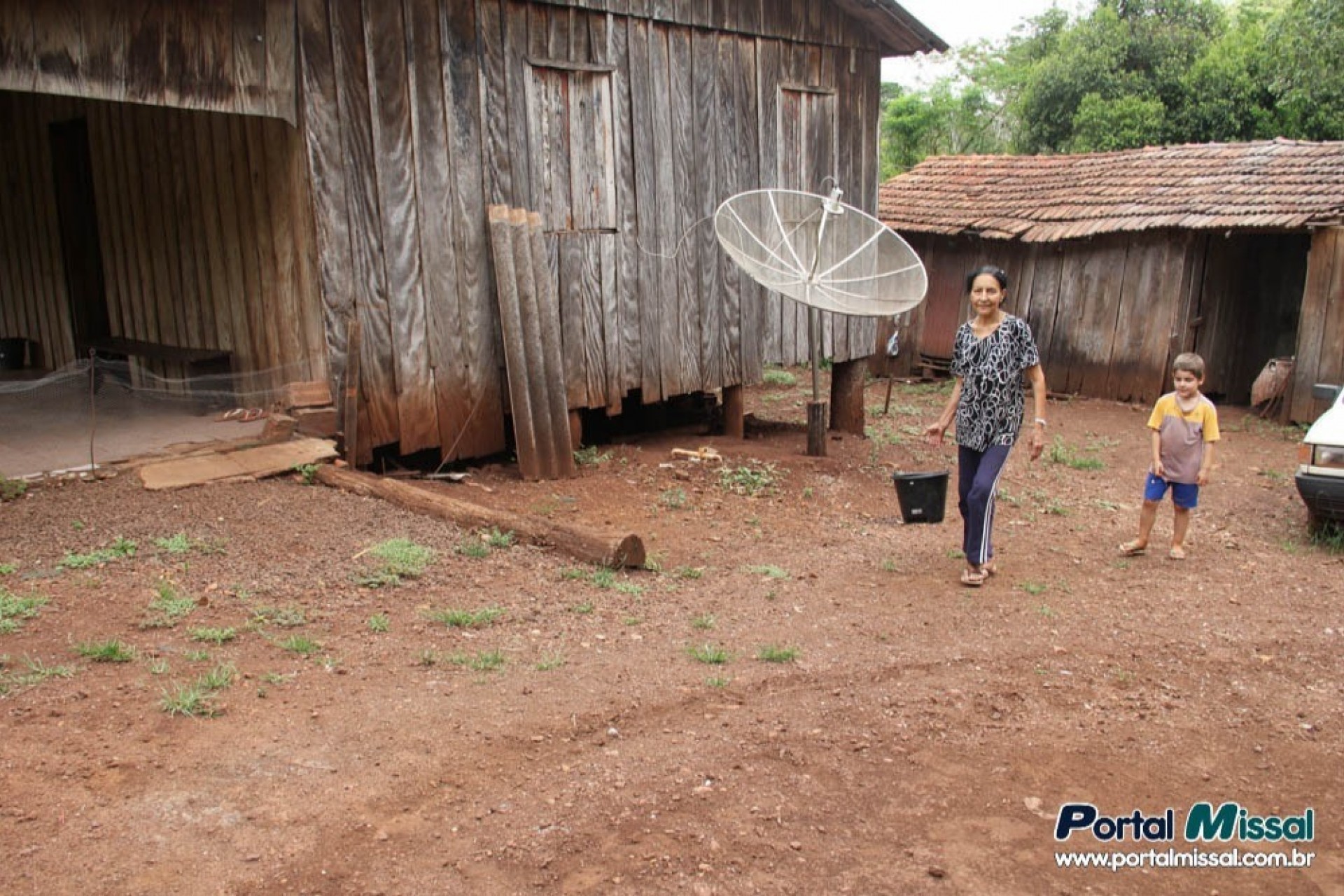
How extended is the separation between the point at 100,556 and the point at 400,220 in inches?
123

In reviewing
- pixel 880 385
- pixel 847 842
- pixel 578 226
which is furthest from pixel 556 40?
pixel 880 385

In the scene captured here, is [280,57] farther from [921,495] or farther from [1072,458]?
[1072,458]

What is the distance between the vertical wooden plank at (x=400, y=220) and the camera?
702cm

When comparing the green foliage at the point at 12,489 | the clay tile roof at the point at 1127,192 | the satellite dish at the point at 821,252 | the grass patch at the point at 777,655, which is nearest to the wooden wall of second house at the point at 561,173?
the satellite dish at the point at 821,252

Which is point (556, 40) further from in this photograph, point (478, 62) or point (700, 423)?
point (700, 423)

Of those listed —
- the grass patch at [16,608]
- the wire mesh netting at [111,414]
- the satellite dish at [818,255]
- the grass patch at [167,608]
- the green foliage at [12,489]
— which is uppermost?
the satellite dish at [818,255]

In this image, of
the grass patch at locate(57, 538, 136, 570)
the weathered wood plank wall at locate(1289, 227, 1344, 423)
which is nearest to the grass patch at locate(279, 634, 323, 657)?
the grass patch at locate(57, 538, 136, 570)

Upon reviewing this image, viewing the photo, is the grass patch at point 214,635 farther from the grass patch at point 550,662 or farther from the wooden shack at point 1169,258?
the wooden shack at point 1169,258

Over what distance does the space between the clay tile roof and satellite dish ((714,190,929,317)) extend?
6.76 metres

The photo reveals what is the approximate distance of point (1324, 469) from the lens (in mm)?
7215

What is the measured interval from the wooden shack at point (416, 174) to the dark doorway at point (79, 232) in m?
0.03

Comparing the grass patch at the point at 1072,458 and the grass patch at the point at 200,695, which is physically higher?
the grass patch at the point at 200,695

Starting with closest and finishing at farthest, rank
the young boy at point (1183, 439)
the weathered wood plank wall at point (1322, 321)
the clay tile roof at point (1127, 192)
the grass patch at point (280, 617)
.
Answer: the grass patch at point (280, 617)
the young boy at point (1183, 439)
the weathered wood plank wall at point (1322, 321)
the clay tile roof at point (1127, 192)

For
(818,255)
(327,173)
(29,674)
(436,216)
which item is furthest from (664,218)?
(29,674)
